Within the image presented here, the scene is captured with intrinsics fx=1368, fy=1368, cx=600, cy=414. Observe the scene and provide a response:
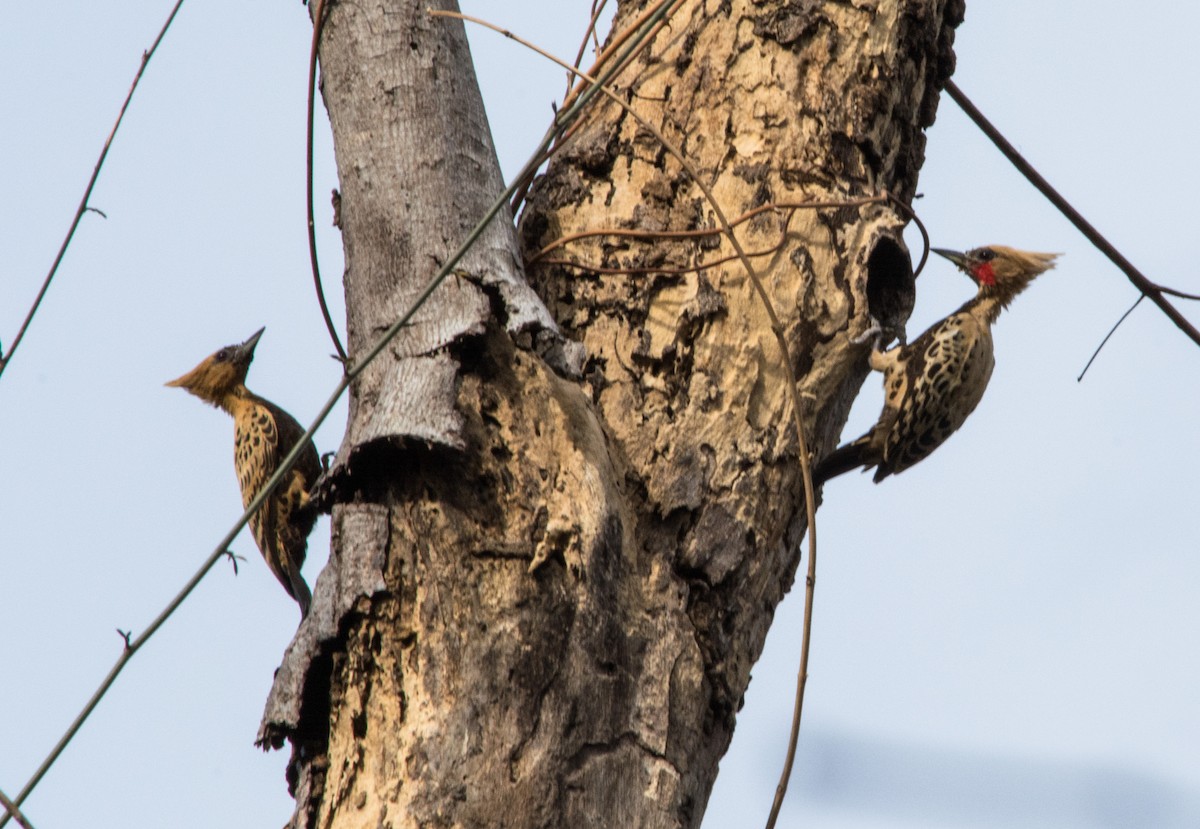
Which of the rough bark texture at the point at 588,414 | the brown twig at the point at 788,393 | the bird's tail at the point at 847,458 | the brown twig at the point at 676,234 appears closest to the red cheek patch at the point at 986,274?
the bird's tail at the point at 847,458

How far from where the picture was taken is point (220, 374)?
5.21m

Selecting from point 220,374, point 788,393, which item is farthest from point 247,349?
point 788,393

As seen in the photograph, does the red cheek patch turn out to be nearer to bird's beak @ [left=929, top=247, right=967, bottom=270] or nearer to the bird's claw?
bird's beak @ [left=929, top=247, right=967, bottom=270]

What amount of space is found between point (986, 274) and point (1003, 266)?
0.07 metres

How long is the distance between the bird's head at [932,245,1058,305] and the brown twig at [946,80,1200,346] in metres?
1.24

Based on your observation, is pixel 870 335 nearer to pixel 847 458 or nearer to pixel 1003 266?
pixel 847 458

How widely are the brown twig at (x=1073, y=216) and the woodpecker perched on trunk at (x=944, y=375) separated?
0.76 m

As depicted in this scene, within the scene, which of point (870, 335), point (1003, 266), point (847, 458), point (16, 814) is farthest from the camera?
point (1003, 266)

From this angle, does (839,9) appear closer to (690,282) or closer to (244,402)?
(690,282)

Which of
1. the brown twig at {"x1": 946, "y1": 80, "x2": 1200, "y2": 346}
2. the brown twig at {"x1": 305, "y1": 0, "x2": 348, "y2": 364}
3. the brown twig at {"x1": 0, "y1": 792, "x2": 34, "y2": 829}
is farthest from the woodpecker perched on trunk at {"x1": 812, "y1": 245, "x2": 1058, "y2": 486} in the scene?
the brown twig at {"x1": 0, "y1": 792, "x2": 34, "y2": 829}

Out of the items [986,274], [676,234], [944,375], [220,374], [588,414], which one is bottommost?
[588,414]

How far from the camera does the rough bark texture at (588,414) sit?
2.38 metres

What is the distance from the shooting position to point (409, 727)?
2.34m

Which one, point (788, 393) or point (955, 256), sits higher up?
point (955, 256)
